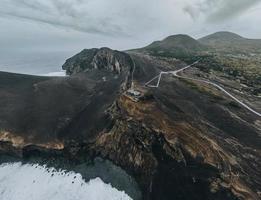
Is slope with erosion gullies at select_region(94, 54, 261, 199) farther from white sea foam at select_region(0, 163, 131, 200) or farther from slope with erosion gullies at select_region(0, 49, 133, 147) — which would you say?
slope with erosion gullies at select_region(0, 49, 133, 147)

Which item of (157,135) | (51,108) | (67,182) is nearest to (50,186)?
(67,182)

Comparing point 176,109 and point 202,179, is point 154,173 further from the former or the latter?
point 176,109

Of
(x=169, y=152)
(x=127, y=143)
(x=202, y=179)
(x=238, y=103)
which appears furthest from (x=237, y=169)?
(x=238, y=103)

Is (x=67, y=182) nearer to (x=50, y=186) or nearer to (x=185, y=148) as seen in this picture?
(x=50, y=186)

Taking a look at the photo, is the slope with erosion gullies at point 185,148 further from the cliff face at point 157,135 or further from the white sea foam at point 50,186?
the white sea foam at point 50,186

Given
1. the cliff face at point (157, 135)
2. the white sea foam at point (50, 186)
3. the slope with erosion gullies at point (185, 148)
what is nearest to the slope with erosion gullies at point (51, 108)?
the cliff face at point (157, 135)
